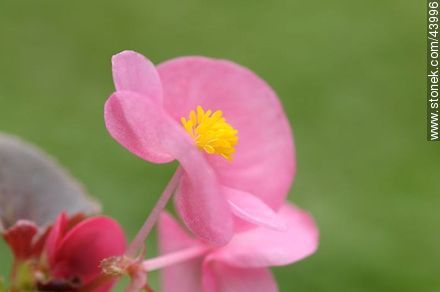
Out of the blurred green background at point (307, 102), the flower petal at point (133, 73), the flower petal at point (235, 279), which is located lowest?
the blurred green background at point (307, 102)

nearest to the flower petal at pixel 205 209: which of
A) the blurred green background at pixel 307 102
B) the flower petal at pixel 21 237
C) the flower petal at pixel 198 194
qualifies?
the flower petal at pixel 198 194

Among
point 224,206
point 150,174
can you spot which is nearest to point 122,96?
point 224,206

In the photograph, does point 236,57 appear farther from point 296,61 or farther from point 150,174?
point 150,174

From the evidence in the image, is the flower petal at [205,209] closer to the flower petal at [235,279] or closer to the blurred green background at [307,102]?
the flower petal at [235,279]

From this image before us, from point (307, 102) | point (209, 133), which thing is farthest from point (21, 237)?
point (307, 102)

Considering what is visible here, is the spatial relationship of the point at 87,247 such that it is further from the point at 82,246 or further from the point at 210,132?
the point at 210,132

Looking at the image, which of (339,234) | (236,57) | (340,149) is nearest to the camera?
(339,234)
